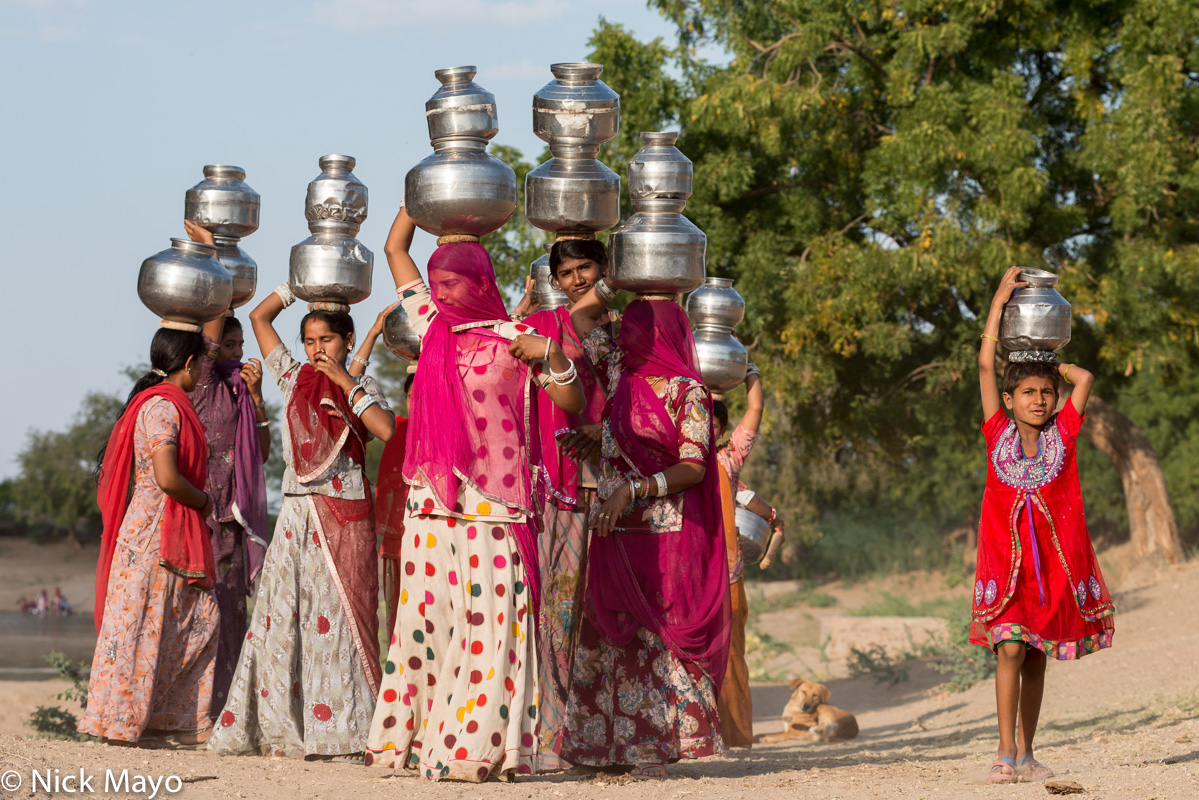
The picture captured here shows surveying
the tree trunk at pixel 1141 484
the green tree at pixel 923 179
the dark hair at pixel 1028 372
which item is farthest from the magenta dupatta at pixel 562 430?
the tree trunk at pixel 1141 484

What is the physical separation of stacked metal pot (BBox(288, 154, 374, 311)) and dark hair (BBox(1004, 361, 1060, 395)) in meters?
2.61

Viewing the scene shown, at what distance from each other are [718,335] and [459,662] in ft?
9.77

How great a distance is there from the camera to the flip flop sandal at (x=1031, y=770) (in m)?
4.62

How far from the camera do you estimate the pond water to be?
1748 cm

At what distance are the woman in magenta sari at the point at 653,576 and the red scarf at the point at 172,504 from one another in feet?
5.65

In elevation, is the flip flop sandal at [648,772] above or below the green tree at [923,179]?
below

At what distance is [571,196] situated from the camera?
A: 4.73m

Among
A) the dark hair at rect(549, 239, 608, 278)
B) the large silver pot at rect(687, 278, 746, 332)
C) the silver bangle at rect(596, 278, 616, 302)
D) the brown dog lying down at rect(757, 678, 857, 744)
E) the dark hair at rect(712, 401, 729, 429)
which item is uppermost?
the large silver pot at rect(687, 278, 746, 332)

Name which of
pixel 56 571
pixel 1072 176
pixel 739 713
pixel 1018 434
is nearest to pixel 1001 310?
pixel 1018 434

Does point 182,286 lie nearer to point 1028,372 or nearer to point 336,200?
point 336,200

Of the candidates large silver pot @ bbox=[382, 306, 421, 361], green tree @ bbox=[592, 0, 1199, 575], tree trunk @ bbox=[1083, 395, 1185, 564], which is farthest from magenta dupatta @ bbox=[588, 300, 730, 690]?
tree trunk @ bbox=[1083, 395, 1185, 564]

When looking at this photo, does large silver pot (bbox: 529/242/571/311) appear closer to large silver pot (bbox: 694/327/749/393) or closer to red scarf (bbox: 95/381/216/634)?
large silver pot (bbox: 694/327/749/393)

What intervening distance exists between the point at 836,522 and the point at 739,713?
102 ft

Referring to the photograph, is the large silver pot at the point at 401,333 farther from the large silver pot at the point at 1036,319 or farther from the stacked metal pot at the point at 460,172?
the large silver pot at the point at 1036,319
